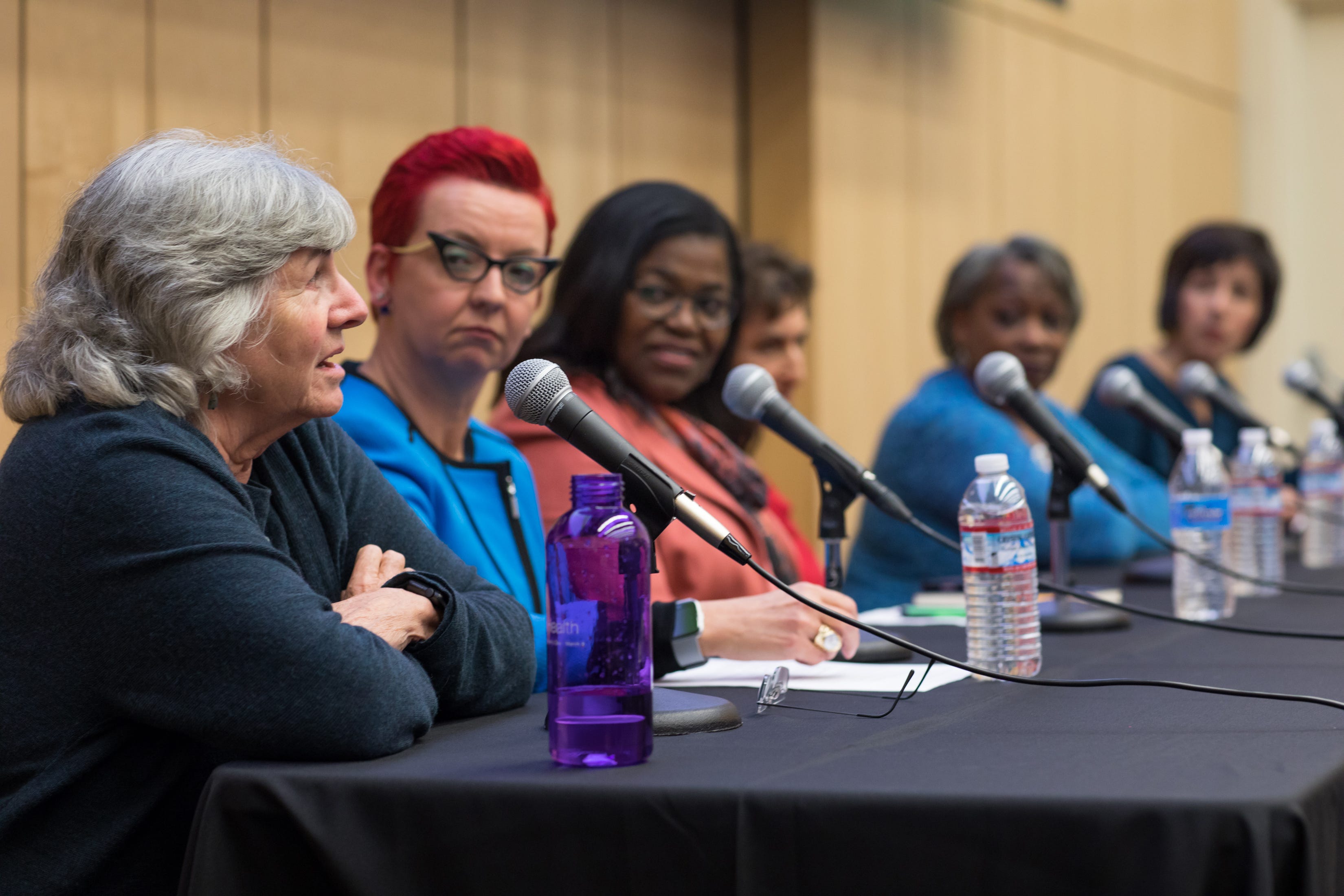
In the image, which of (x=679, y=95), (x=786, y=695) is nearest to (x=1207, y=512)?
(x=786, y=695)

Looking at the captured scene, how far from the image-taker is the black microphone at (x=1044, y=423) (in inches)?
77.3

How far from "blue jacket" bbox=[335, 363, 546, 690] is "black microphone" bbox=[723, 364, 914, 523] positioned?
0.33 metres

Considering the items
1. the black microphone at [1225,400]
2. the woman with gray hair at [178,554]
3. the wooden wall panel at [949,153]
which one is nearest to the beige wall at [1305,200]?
the wooden wall panel at [949,153]

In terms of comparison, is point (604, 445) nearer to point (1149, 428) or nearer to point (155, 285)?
point (155, 285)

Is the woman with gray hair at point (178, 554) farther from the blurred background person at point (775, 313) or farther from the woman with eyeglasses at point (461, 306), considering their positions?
the blurred background person at point (775, 313)

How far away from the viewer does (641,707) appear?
3.54 ft

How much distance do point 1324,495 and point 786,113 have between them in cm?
201

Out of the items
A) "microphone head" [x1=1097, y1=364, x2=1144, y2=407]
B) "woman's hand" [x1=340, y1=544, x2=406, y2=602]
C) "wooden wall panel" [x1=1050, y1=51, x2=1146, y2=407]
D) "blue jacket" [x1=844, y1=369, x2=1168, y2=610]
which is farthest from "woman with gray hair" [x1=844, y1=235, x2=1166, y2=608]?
"wooden wall panel" [x1=1050, y1=51, x2=1146, y2=407]

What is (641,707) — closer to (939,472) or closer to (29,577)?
(29,577)

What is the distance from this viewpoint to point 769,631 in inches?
62.0

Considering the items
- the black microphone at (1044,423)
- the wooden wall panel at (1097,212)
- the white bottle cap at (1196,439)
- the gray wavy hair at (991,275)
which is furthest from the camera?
the wooden wall panel at (1097,212)

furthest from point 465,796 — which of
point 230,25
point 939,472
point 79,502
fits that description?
point 230,25

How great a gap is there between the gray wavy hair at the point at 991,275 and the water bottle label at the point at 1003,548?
1.71 metres

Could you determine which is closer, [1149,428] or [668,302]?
[668,302]
